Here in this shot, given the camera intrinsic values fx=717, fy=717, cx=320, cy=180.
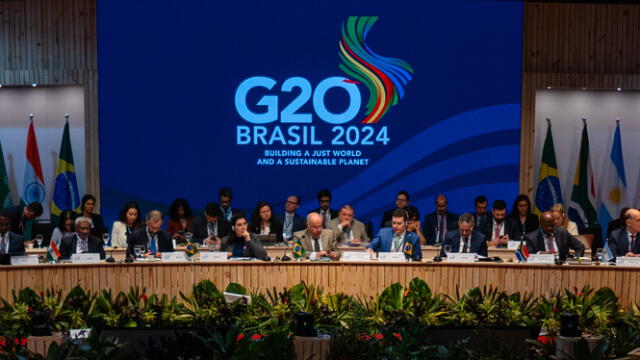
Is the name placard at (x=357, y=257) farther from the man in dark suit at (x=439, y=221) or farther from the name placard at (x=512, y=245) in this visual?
the man in dark suit at (x=439, y=221)

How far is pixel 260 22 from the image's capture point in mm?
9555

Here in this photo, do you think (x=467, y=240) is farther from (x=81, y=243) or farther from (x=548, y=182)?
(x=81, y=243)

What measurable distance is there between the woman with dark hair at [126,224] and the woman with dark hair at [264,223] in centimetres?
135

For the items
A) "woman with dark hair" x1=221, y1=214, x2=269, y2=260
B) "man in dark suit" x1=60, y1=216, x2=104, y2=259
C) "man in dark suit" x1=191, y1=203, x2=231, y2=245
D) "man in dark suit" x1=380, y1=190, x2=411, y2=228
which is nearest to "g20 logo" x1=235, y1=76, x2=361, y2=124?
"man in dark suit" x1=380, y1=190, x2=411, y2=228

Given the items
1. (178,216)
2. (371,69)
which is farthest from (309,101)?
(178,216)

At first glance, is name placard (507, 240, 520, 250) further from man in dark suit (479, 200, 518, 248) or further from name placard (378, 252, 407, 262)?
name placard (378, 252, 407, 262)

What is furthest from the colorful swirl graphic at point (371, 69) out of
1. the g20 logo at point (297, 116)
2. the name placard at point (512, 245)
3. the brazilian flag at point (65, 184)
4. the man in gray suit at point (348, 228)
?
the brazilian flag at point (65, 184)

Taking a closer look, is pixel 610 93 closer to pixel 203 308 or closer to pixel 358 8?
pixel 358 8

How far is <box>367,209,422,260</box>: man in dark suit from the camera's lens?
7.13 metres

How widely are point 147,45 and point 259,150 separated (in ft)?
6.69

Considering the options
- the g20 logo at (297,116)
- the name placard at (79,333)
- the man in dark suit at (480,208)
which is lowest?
the name placard at (79,333)

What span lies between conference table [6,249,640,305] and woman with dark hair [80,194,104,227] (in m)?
3.00

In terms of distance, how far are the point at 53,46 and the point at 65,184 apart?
6.38 ft

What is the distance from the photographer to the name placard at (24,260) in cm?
617
